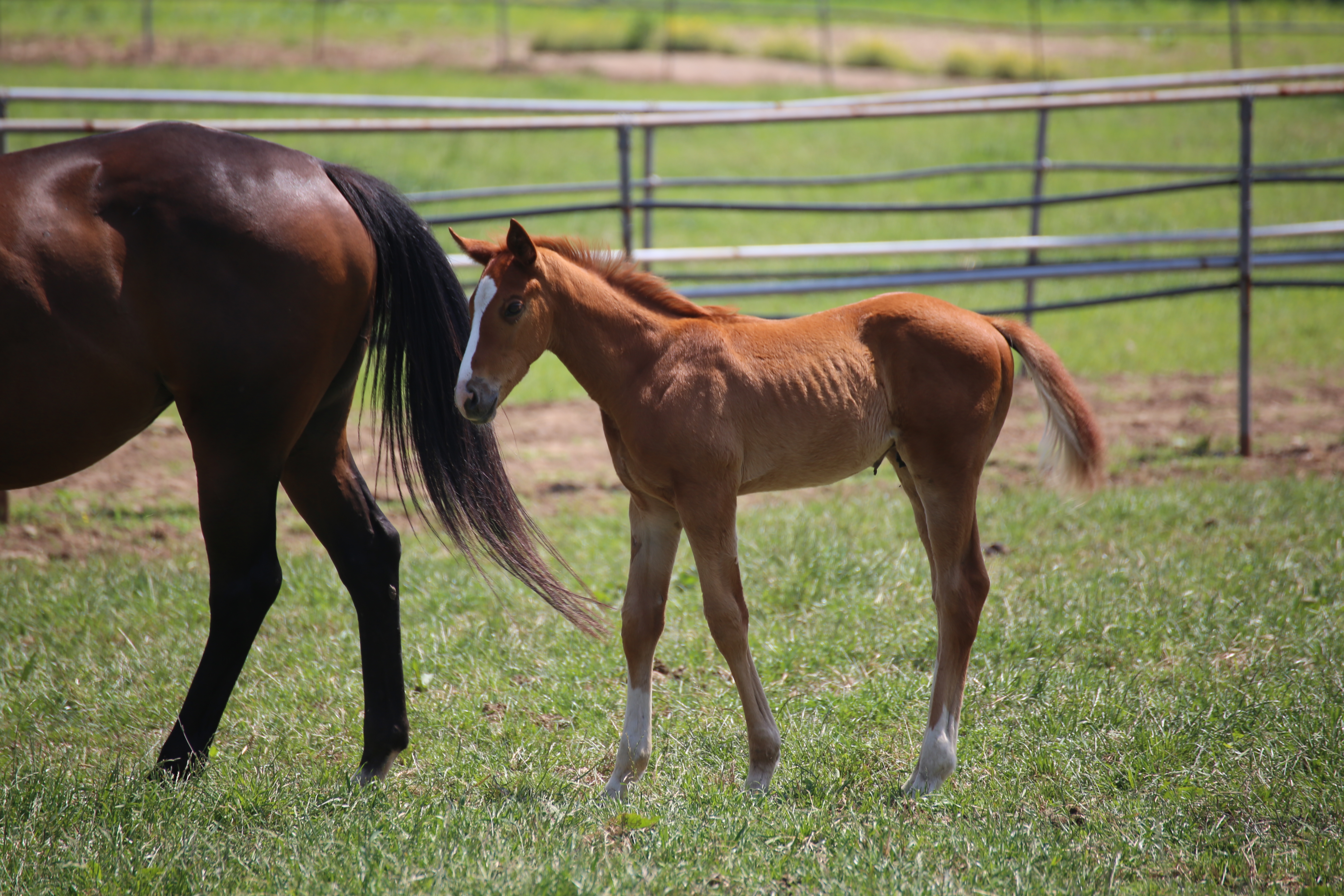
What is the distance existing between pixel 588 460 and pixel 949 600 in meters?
3.98

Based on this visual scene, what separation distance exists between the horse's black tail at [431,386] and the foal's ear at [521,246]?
2.01ft

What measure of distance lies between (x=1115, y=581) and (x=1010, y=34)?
24152 millimetres

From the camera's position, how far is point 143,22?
21.6 meters

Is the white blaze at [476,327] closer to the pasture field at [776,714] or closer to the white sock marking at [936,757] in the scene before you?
the pasture field at [776,714]

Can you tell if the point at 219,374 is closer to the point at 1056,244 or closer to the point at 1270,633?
the point at 1270,633

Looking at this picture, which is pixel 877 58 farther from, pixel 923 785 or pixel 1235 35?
pixel 923 785

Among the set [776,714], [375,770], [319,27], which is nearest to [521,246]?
[375,770]

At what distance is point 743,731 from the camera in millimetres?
3322

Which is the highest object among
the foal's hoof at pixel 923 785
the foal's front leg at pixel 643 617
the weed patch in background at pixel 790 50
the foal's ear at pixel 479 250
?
the weed patch in background at pixel 790 50

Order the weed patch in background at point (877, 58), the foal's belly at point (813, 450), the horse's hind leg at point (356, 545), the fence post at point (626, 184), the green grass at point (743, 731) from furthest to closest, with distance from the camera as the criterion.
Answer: the weed patch in background at point (877, 58)
the fence post at point (626, 184)
the horse's hind leg at point (356, 545)
the foal's belly at point (813, 450)
the green grass at point (743, 731)

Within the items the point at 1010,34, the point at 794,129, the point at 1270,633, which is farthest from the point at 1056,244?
the point at 1010,34

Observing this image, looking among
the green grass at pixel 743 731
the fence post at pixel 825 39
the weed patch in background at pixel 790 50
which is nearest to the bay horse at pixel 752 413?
the green grass at pixel 743 731

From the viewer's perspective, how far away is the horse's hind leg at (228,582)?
2.91 metres

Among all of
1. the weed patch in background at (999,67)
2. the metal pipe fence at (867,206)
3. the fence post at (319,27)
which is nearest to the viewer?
the metal pipe fence at (867,206)
